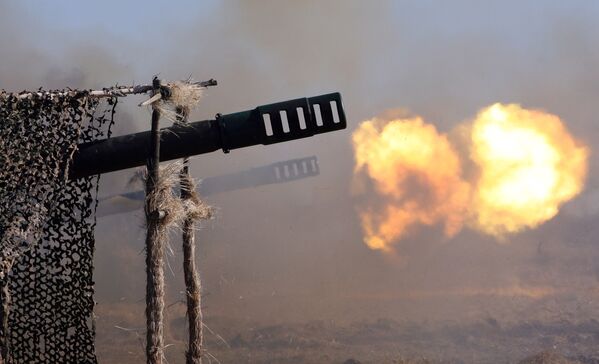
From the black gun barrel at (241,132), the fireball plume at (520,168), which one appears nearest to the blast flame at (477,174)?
the fireball plume at (520,168)

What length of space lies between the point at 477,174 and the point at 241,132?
13528mm

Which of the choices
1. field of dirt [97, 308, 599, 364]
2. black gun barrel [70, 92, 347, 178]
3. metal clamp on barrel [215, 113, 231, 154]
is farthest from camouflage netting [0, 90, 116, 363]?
field of dirt [97, 308, 599, 364]

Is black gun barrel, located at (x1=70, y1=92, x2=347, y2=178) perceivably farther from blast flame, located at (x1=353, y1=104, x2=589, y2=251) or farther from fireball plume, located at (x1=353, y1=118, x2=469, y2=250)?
fireball plume, located at (x1=353, y1=118, x2=469, y2=250)

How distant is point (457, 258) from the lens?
17.2 metres

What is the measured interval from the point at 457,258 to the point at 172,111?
13.4 m

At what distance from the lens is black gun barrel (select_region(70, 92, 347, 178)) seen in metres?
5.08

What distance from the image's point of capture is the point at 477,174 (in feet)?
57.3

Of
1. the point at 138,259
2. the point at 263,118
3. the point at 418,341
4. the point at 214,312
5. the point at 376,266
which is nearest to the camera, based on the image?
the point at 263,118

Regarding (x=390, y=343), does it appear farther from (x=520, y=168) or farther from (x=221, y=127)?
(x=221, y=127)

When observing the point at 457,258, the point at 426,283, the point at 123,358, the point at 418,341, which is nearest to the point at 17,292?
the point at 123,358

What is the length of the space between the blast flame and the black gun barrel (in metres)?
12.3

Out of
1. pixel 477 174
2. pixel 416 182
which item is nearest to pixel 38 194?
pixel 416 182

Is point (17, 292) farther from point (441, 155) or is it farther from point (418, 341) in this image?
point (441, 155)

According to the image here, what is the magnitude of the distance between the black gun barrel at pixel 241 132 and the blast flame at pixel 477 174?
40.3 ft
